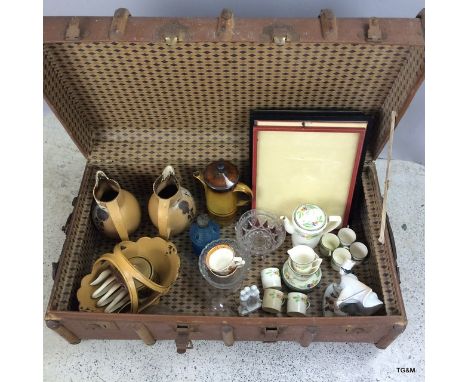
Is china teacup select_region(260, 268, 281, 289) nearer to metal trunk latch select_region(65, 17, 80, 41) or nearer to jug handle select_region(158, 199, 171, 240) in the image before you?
jug handle select_region(158, 199, 171, 240)

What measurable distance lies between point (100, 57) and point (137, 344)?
0.69 m

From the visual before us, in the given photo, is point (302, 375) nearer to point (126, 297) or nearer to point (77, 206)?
point (126, 297)

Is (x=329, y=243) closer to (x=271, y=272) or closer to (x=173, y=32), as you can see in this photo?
(x=271, y=272)

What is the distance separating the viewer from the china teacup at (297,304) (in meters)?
1.07

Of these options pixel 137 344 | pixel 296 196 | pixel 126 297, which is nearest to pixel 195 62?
pixel 296 196

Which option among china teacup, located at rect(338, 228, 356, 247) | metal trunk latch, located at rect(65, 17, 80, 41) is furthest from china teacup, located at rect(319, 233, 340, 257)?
metal trunk latch, located at rect(65, 17, 80, 41)

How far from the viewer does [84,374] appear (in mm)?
1142

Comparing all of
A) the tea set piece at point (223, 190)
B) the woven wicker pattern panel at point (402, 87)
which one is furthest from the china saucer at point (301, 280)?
the woven wicker pattern panel at point (402, 87)

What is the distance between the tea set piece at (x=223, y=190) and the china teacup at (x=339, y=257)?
0.26m

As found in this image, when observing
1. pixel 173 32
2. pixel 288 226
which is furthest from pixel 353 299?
pixel 173 32

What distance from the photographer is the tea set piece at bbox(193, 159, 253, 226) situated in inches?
42.8

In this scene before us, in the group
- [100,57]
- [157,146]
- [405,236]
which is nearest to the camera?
[100,57]

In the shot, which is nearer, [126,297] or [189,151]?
[126,297]

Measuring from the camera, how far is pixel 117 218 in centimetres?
111
